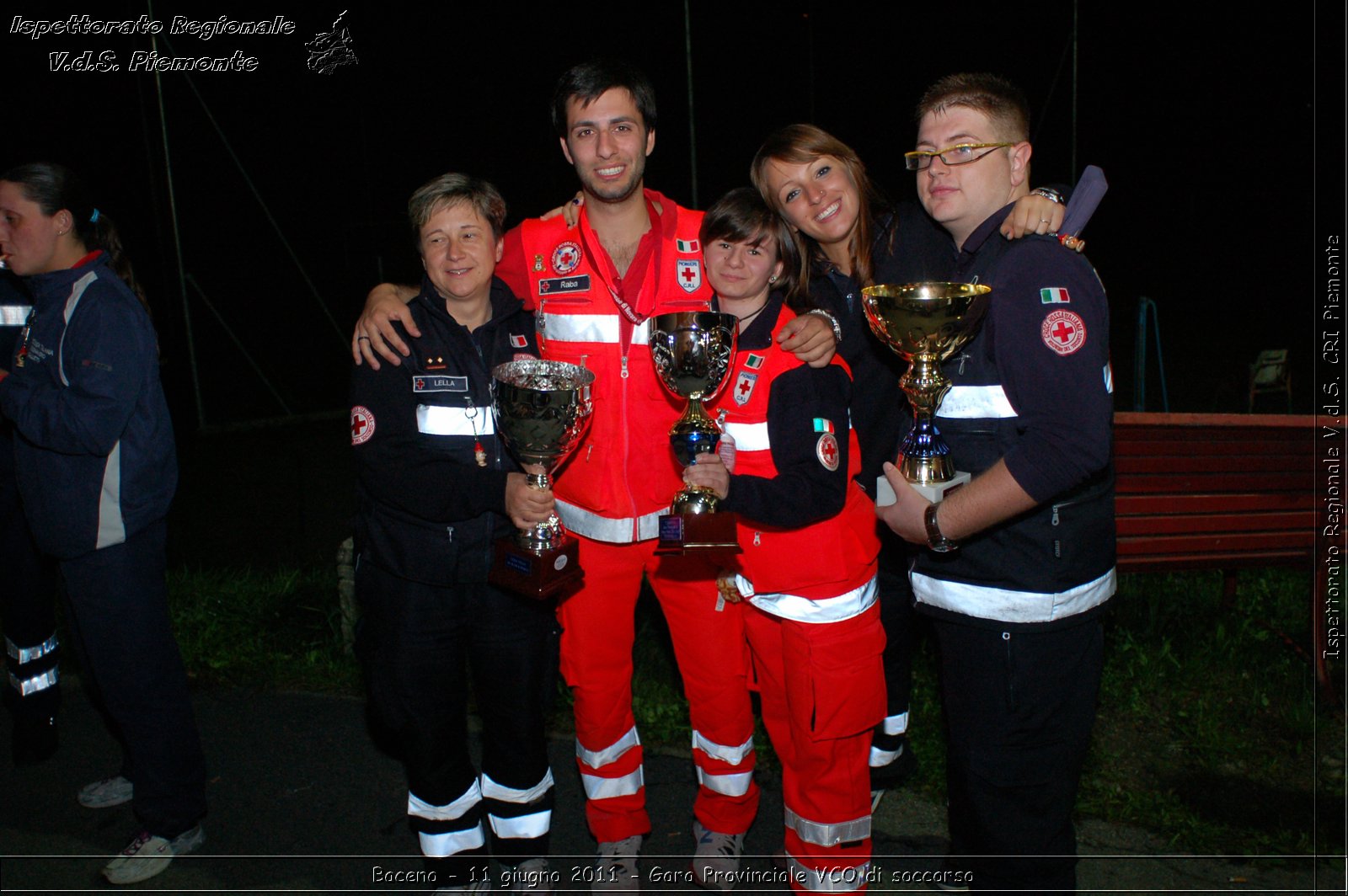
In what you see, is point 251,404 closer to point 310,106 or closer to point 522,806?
point 310,106

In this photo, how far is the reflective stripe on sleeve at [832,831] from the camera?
2.63m

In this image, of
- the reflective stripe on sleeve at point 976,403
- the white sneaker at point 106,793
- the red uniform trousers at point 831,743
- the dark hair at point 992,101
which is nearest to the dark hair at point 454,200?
the dark hair at point 992,101

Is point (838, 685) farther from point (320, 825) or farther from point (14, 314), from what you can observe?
point (14, 314)

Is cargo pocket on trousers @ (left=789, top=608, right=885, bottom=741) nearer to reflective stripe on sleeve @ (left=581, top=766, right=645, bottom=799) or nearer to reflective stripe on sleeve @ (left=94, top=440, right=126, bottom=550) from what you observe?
reflective stripe on sleeve @ (left=581, top=766, right=645, bottom=799)

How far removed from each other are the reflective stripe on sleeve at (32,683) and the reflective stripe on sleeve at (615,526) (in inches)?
106

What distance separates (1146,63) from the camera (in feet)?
49.5

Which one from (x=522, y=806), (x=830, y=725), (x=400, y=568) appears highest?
(x=400, y=568)

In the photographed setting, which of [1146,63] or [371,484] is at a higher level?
[1146,63]

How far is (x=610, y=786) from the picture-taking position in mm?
3010

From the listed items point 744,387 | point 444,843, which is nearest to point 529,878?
point 444,843

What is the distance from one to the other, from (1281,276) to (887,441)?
1769 cm

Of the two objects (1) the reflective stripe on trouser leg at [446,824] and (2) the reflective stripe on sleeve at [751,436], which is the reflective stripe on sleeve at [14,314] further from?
(2) the reflective stripe on sleeve at [751,436]

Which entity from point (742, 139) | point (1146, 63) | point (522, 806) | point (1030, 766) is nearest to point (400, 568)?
point (522, 806)

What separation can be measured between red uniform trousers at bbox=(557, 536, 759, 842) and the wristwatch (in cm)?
88
